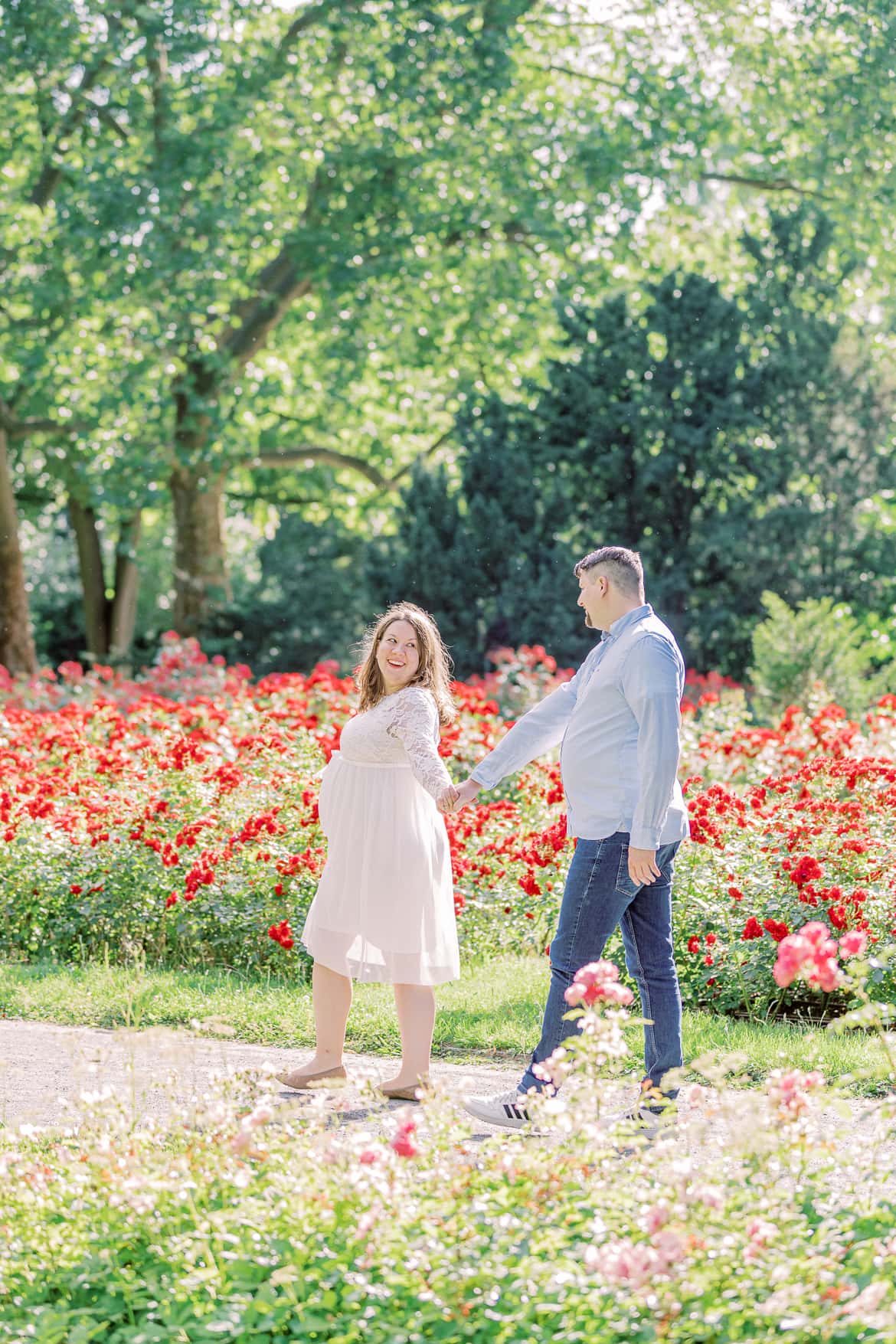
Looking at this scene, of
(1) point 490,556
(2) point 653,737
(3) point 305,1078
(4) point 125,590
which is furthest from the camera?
(4) point 125,590

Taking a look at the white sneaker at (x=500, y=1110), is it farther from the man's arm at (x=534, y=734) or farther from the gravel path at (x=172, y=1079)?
the man's arm at (x=534, y=734)

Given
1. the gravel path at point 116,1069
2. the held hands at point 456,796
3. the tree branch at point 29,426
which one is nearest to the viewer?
the gravel path at point 116,1069

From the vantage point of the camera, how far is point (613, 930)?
4375mm

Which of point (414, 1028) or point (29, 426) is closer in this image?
point (414, 1028)

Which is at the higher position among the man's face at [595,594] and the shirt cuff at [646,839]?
the man's face at [595,594]

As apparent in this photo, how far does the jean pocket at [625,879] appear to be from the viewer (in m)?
4.31

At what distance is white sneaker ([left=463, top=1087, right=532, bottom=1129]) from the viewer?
14.7ft

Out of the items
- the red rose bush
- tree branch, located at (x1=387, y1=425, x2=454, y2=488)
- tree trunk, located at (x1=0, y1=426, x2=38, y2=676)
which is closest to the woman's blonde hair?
the red rose bush

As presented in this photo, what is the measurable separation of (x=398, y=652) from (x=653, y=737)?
1101mm

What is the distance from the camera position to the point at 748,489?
615 inches

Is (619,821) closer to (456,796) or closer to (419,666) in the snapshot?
(456,796)

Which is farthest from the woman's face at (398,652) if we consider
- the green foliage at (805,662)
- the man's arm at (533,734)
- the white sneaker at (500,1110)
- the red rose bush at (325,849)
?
the green foliage at (805,662)

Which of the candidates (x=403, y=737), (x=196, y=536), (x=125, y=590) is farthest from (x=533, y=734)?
(x=125, y=590)

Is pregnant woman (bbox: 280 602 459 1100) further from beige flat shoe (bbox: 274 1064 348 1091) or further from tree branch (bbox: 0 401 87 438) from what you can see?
tree branch (bbox: 0 401 87 438)
